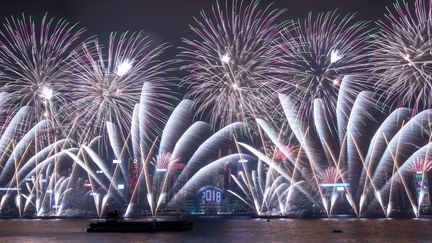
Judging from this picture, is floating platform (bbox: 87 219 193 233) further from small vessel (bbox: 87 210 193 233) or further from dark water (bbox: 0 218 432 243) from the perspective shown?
dark water (bbox: 0 218 432 243)

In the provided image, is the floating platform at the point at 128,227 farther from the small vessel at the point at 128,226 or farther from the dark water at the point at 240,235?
the dark water at the point at 240,235

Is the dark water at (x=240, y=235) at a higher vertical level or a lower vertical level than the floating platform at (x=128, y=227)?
lower

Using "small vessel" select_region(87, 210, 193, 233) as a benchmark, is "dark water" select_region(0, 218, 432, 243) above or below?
below

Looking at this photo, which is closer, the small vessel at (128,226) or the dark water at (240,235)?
the dark water at (240,235)

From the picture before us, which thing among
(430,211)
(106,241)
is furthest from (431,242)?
(430,211)

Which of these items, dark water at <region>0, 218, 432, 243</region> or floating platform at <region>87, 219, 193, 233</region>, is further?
floating platform at <region>87, 219, 193, 233</region>

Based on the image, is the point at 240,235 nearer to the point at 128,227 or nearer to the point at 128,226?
the point at 128,227

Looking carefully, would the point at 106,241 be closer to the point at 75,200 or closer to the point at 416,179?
the point at 75,200

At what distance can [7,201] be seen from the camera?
182875 millimetres

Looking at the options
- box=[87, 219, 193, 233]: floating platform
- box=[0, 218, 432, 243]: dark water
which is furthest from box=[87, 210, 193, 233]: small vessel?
box=[0, 218, 432, 243]: dark water

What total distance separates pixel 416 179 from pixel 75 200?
96798 mm

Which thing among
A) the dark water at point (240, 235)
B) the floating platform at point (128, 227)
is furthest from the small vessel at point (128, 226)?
the dark water at point (240, 235)

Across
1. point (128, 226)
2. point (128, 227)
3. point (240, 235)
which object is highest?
point (128, 226)

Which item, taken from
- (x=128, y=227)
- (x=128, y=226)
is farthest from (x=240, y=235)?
(x=128, y=226)
